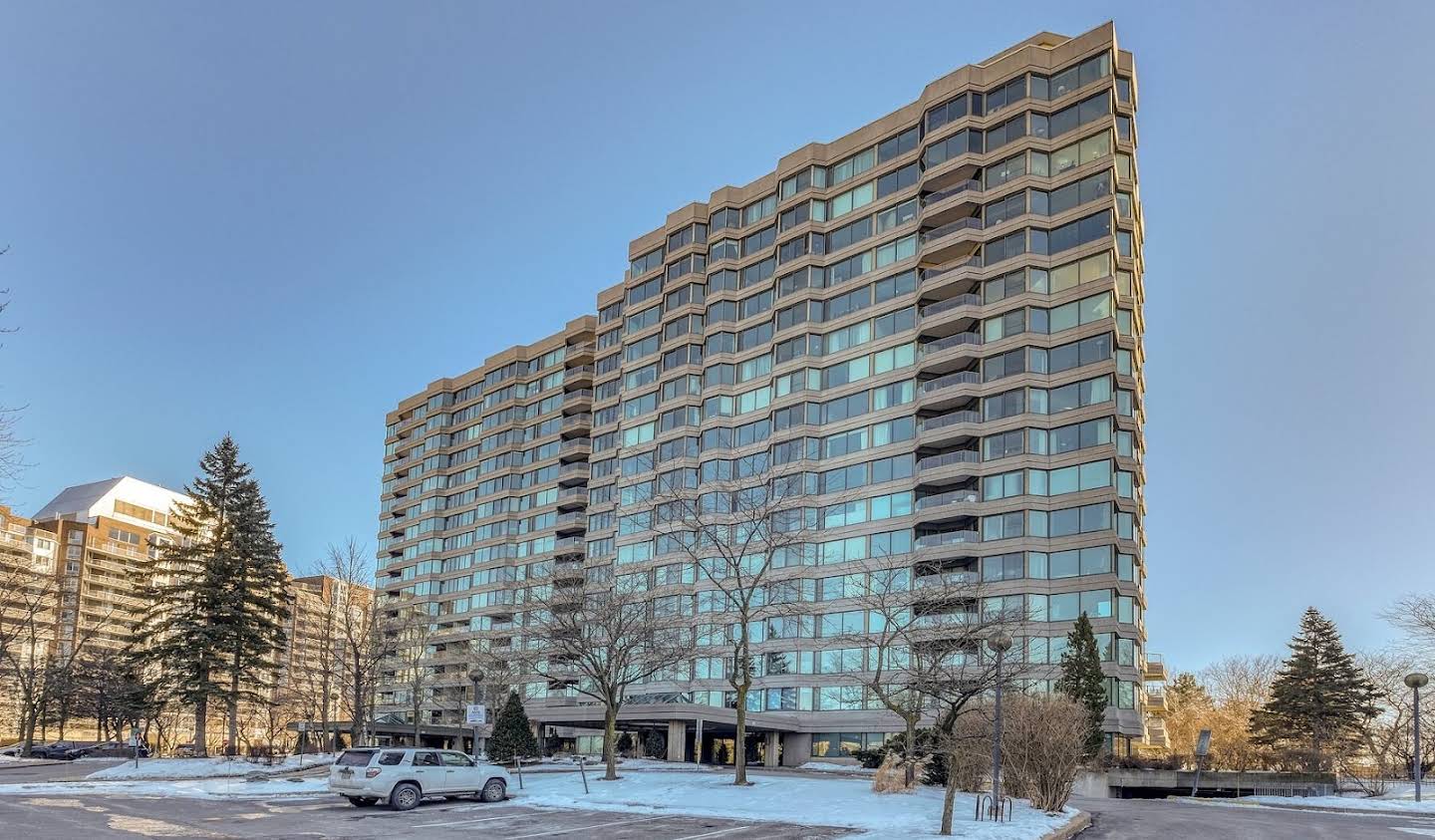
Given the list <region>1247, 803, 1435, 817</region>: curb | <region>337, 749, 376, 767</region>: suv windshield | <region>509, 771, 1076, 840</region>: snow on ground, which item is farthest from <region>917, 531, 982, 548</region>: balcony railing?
<region>337, 749, 376, 767</region>: suv windshield

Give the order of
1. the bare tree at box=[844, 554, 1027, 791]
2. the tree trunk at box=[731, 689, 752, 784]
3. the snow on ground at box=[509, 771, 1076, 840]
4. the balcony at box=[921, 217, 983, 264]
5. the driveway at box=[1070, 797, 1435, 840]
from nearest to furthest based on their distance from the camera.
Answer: the snow on ground at box=[509, 771, 1076, 840] < the driveway at box=[1070, 797, 1435, 840] < the bare tree at box=[844, 554, 1027, 791] < the tree trunk at box=[731, 689, 752, 784] < the balcony at box=[921, 217, 983, 264]

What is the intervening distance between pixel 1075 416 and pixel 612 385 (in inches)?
1913

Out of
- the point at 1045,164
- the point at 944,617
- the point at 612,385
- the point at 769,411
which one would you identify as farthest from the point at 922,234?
the point at 612,385

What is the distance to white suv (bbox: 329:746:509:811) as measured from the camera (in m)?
28.0

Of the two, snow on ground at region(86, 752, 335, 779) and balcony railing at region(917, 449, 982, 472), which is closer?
snow on ground at region(86, 752, 335, 779)

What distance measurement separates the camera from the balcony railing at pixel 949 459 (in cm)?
6975

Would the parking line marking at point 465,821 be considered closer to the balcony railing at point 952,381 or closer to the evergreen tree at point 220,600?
the evergreen tree at point 220,600

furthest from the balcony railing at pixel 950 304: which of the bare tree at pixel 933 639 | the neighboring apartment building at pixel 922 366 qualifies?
the bare tree at pixel 933 639

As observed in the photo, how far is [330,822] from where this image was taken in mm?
23812

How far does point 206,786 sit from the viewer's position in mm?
35219

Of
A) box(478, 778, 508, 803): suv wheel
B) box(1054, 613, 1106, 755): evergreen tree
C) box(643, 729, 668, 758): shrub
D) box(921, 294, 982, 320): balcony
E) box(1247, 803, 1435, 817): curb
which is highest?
box(921, 294, 982, 320): balcony

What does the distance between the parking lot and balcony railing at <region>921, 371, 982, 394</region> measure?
1917 inches

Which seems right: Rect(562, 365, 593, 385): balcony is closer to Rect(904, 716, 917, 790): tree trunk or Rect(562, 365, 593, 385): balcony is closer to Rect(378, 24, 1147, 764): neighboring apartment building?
Rect(378, 24, 1147, 764): neighboring apartment building

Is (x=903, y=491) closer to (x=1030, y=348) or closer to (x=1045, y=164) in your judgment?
(x=1030, y=348)
